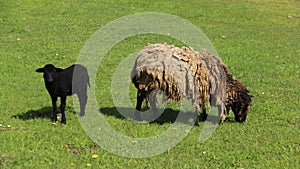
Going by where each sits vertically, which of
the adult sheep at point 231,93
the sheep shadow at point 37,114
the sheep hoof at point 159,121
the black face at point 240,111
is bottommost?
the sheep hoof at point 159,121

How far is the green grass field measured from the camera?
883 centimetres

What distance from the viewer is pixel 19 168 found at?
7.90 meters

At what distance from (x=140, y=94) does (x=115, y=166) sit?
9.44ft

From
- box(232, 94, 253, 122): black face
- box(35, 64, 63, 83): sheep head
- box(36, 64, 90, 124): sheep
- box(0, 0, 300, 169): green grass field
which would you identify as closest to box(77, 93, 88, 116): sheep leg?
box(36, 64, 90, 124): sheep

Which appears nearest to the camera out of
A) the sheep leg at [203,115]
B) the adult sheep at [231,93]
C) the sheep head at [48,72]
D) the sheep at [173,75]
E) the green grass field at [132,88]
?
the green grass field at [132,88]

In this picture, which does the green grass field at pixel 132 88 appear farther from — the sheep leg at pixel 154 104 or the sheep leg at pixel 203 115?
the sheep leg at pixel 203 115

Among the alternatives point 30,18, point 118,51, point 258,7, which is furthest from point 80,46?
point 258,7

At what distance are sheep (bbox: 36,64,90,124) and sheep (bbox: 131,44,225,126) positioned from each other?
4.13ft

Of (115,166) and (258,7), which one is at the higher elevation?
(258,7)

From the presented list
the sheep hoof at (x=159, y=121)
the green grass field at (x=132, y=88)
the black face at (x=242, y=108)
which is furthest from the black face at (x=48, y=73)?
the black face at (x=242, y=108)

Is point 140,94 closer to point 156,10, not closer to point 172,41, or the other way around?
point 172,41

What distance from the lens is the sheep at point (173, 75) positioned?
10375 mm

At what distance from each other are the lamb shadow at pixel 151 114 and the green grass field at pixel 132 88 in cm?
20

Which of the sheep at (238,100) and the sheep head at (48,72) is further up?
the sheep head at (48,72)
